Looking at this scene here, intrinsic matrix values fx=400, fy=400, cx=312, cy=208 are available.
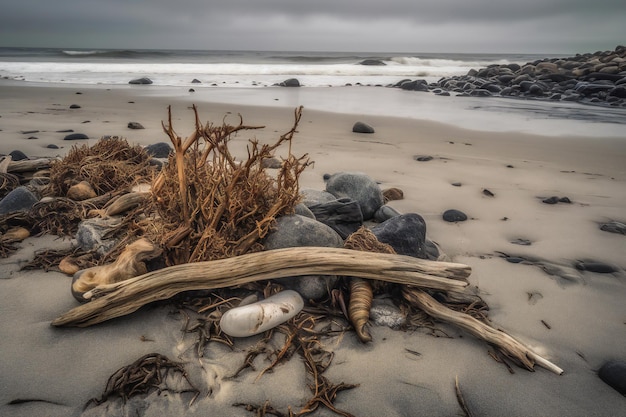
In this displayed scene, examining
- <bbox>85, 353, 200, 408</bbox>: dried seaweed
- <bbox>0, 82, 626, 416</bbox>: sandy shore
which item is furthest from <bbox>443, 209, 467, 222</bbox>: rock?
<bbox>85, 353, 200, 408</bbox>: dried seaweed

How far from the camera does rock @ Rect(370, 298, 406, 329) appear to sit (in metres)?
2.49

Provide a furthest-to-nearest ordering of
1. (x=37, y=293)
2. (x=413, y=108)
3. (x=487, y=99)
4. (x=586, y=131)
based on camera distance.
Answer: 1. (x=487, y=99)
2. (x=413, y=108)
3. (x=586, y=131)
4. (x=37, y=293)

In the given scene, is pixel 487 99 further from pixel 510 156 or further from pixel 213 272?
pixel 213 272

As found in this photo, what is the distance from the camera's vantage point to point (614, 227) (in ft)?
12.8

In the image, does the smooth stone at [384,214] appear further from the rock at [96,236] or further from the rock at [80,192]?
the rock at [80,192]

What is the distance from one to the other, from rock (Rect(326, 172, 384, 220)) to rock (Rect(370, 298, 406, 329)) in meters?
1.53

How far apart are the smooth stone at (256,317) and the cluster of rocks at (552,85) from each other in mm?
17489

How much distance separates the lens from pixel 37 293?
2607 mm

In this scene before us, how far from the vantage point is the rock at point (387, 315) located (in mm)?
2492

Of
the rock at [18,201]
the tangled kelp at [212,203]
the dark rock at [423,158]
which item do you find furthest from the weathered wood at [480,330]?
the dark rock at [423,158]

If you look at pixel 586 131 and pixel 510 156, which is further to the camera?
pixel 586 131

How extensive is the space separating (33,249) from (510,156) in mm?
7135

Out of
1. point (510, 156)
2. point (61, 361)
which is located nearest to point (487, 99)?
point (510, 156)

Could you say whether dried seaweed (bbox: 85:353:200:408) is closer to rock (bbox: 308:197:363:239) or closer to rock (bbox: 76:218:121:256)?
rock (bbox: 76:218:121:256)
